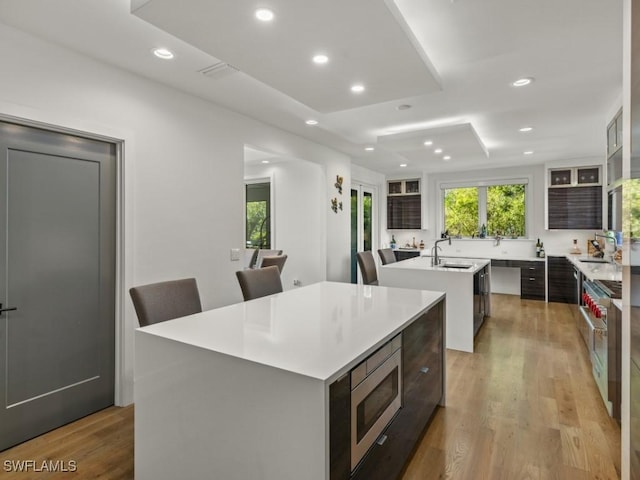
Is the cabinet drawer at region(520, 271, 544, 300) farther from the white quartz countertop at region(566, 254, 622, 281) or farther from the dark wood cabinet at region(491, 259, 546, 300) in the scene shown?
the white quartz countertop at region(566, 254, 622, 281)

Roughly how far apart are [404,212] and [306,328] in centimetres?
673

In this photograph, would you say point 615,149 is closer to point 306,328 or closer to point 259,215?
point 306,328

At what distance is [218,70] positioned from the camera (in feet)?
9.23

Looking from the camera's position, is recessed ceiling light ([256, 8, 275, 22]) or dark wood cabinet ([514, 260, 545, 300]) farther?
dark wood cabinet ([514, 260, 545, 300])

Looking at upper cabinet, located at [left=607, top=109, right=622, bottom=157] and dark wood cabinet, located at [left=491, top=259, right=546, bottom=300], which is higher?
A: upper cabinet, located at [left=607, top=109, right=622, bottom=157]

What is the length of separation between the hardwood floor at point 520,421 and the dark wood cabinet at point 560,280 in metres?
2.42

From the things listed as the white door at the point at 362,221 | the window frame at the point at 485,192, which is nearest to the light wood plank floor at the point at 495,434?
the white door at the point at 362,221

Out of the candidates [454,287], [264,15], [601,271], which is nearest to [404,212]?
[454,287]

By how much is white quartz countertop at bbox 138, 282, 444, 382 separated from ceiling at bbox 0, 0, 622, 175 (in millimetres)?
1533

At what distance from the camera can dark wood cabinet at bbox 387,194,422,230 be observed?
791cm

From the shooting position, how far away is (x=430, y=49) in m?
2.51

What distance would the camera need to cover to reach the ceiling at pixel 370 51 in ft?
6.22

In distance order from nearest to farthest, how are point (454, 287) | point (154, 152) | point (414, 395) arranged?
point (414, 395) → point (154, 152) → point (454, 287)

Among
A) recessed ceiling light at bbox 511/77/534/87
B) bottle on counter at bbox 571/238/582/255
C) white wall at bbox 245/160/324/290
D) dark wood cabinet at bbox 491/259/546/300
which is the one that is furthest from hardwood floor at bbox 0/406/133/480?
bottle on counter at bbox 571/238/582/255
